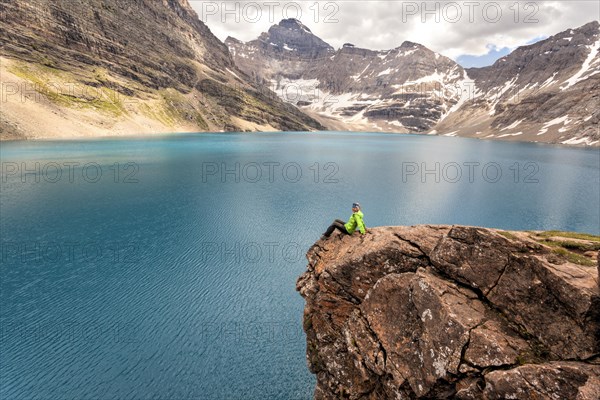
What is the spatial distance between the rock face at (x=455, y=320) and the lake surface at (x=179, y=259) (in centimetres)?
645

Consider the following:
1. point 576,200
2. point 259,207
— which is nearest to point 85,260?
point 259,207

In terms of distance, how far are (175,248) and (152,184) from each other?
106 feet

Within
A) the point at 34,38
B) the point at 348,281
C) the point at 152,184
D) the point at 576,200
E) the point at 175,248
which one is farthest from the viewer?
the point at 34,38

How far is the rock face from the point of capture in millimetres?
8078

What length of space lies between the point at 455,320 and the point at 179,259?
2736 centimetres

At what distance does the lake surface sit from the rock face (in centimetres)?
645

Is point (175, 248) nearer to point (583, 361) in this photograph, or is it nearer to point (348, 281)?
point (348, 281)

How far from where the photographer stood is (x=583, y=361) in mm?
7816

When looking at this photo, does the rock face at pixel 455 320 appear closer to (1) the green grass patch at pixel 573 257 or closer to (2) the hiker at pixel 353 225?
(1) the green grass patch at pixel 573 257

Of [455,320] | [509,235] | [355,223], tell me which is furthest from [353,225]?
[455,320]

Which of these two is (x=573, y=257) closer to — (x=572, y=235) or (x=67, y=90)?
(x=572, y=235)

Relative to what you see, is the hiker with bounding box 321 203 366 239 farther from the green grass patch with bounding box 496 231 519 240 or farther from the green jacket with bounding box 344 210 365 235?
the green grass patch with bounding box 496 231 519 240

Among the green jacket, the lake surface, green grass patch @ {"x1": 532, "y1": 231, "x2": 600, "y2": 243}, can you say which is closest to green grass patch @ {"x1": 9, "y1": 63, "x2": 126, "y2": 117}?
the lake surface

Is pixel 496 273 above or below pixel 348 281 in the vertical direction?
above
